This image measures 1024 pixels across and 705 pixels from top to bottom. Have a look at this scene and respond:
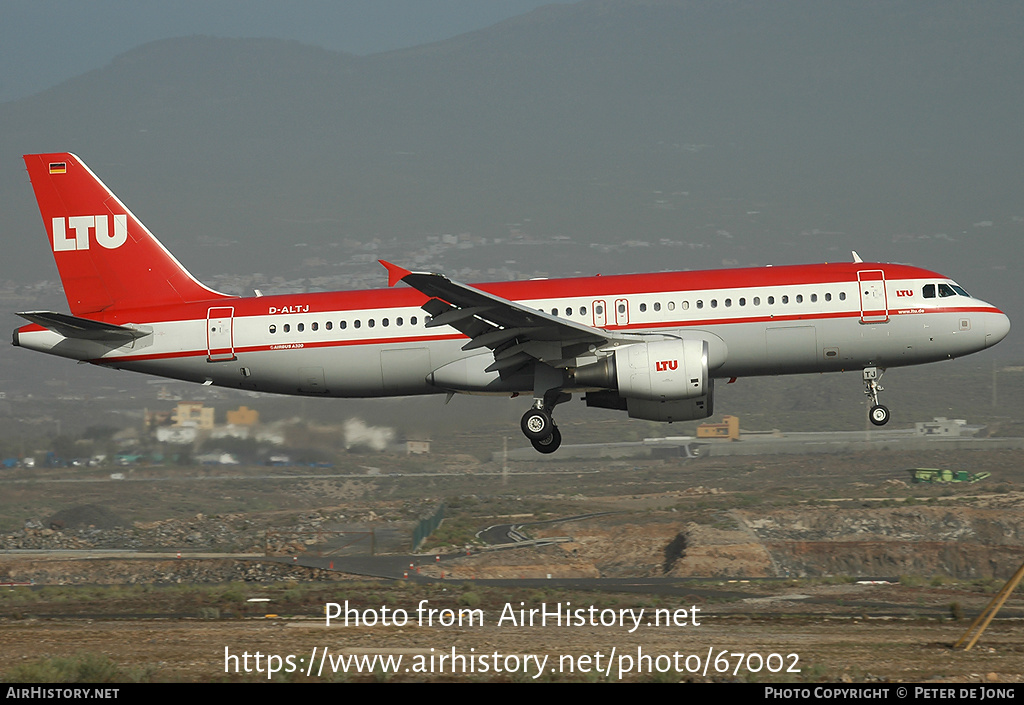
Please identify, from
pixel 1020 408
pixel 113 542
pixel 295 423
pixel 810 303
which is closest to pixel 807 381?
pixel 1020 408

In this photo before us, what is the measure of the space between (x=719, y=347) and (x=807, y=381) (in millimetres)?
131754

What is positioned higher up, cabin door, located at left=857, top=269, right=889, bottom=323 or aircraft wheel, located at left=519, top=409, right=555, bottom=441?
cabin door, located at left=857, top=269, right=889, bottom=323

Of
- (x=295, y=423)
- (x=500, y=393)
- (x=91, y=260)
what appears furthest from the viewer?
(x=295, y=423)

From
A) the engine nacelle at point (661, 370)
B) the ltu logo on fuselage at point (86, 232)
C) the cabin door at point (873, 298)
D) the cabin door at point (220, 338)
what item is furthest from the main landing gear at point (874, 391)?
the ltu logo on fuselage at point (86, 232)

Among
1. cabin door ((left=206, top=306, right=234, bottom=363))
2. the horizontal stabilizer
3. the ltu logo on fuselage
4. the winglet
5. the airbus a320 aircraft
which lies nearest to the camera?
the winglet

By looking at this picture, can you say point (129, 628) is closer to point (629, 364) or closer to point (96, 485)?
point (629, 364)

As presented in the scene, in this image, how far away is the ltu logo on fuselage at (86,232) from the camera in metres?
34.1

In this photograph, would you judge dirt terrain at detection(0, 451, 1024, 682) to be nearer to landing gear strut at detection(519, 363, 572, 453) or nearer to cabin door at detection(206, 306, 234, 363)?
landing gear strut at detection(519, 363, 572, 453)

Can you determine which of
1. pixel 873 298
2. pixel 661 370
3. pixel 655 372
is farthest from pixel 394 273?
pixel 873 298

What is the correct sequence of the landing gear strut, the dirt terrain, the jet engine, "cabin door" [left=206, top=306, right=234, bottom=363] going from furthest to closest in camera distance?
"cabin door" [left=206, top=306, right=234, bottom=363] → the landing gear strut → the jet engine → the dirt terrain

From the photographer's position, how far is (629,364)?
28984mm

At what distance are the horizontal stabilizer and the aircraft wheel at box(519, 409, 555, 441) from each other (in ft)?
35.8

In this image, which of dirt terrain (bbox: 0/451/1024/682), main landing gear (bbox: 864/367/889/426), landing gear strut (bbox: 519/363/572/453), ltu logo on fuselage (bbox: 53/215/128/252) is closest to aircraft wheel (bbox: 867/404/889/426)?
main landing gear (bbox: 864/367/889/426)

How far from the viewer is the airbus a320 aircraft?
29234 millimetres
